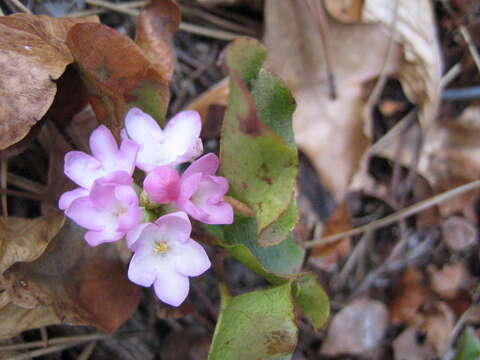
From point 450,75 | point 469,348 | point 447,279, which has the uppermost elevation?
point 450,75

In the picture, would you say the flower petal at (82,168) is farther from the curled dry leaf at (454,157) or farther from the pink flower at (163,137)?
the curled dry leaf at (454,157)

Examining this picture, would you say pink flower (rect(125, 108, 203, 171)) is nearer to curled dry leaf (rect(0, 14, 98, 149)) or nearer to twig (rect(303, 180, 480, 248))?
curled dry leaf (rect(0, 14, 98, 149))

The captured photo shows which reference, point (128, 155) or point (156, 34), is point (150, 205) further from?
point (156, 34)

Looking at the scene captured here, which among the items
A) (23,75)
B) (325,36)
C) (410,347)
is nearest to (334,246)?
(410,347)

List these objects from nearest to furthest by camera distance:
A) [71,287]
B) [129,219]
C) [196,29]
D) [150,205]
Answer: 1. [129,219]
2. [150,205]
3. [71,287]
4. [196,29]

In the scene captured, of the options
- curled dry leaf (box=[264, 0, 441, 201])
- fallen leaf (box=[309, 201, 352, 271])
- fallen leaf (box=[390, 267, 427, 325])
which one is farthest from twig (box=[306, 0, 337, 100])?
fallen leaf (box=[390, 267, 427, 325])

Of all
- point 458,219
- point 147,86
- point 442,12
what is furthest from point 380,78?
point 147,86

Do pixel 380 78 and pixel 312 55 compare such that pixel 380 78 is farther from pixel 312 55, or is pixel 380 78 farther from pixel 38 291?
pixel 38 291
